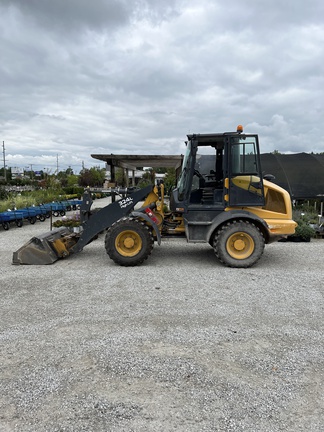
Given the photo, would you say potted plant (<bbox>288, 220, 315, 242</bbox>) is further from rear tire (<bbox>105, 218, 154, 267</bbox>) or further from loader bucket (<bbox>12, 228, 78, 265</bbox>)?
loader bucket (<bbox>12, 228, 78, 265</bbox>)

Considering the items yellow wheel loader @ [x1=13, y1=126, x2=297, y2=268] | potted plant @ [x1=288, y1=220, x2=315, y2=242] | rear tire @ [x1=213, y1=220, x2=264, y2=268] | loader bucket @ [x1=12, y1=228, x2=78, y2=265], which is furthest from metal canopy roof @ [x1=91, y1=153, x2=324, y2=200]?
rear tire @ [x1=213, y1=220, x2=264, y2=268]

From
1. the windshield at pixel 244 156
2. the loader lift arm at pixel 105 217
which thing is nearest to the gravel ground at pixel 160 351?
the loader lift arm at pixel 105 217

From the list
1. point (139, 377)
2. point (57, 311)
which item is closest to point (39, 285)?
point (57, 311)

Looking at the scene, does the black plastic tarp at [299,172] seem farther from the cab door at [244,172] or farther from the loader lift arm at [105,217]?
the loader lift arm at [105,217]

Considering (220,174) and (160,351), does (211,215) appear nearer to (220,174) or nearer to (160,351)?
(220,174)

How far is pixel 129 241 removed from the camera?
22.9 feet

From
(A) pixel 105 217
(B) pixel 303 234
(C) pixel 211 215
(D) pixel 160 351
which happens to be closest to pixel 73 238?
(A) pixel 105 217

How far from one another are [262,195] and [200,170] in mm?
1470

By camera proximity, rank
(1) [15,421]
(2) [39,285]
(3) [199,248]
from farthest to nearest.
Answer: (3) [199,248] < (2) [39,285] < (1) [15,421]

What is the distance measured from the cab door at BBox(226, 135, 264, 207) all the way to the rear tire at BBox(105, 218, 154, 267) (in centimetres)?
197

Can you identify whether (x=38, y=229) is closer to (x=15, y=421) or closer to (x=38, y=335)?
(x=38, y=335)

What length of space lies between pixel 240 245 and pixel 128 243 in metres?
2.38

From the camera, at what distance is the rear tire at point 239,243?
270 inches

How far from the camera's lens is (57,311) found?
4.67 meters
